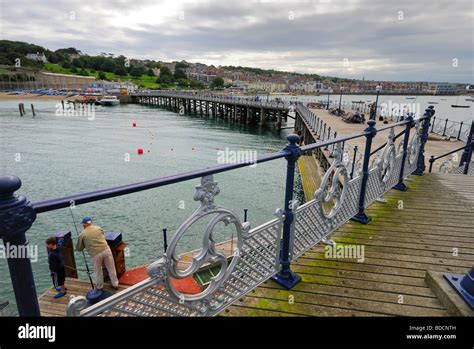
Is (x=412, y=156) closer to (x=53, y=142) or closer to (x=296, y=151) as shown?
(x=296, y=151)

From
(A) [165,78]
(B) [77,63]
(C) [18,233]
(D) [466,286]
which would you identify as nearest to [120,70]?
(B) [77,63]

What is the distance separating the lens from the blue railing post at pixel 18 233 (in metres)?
1.26

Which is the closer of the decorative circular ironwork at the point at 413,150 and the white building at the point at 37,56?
the decorative circular ironwork at the point at 413,150

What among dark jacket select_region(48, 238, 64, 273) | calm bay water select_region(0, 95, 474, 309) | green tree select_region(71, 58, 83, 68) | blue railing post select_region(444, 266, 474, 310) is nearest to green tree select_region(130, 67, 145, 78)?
green tree select_region(71, 58, 83, 68)

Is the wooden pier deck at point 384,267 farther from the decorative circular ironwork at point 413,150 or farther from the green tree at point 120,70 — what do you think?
the green tree at point 120,70

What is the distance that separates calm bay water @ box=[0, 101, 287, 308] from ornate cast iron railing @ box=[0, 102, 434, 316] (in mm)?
7967

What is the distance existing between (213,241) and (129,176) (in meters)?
19.7

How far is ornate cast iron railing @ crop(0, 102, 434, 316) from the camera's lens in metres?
1.41

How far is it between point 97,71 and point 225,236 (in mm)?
204325

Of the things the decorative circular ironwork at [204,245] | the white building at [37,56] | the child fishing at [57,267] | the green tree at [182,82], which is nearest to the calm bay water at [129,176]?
the child fishing at [57,267]

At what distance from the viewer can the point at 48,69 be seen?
157m

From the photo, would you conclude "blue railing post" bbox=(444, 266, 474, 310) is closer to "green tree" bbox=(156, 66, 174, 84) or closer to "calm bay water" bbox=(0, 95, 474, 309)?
"calm bay water" bbox=(0, 95, 474, 309)

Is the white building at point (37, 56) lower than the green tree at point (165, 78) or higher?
higher
